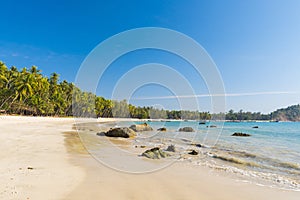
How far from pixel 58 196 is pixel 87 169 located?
8.16ft

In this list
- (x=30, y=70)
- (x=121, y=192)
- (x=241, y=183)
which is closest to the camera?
(x=121, y=192)

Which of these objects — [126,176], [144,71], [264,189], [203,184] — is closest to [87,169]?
[126,176]

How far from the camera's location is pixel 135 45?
45.4 feet

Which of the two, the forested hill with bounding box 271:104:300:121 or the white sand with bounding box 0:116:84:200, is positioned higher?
the forested hill with bounding box 271:104:300:121

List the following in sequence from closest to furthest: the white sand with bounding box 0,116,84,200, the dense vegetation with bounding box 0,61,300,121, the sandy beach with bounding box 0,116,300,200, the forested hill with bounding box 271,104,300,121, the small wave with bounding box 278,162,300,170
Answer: the white sand with bounding box 0,116,84,200, the sandy beach with bounding box 0,116,300,200, the small wave with bounding box 278,162,300,170, the dense vegetation with bounding box 0,61,300,121, the forested hill with bounding box 271,104,300,121

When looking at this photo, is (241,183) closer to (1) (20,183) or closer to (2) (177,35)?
(1) (20,183)

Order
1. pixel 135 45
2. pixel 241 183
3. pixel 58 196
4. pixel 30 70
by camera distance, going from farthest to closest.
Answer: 1. pixel 30 70
2. pixel 135 45
3. pixel 241 183
4. pixel 58 196

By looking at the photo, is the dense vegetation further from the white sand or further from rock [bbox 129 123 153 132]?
the white sand

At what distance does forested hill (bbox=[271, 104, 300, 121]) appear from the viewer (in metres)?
180

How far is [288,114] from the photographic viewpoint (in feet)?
604

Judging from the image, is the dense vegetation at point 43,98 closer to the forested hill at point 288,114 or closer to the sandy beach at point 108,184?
the sandy beach at point 108,184

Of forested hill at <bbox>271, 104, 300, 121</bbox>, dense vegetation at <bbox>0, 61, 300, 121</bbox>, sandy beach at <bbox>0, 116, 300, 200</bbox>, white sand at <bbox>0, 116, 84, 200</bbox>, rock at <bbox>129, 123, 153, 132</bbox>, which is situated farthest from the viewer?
forested hill at <bbox>271, 104, 300, 121</bbox>

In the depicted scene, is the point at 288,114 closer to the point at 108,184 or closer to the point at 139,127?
the point at 139,127

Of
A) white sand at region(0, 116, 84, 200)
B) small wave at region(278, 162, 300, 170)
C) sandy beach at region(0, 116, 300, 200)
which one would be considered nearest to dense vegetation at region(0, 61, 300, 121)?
small wave at region(278, 162, 300, 170)
